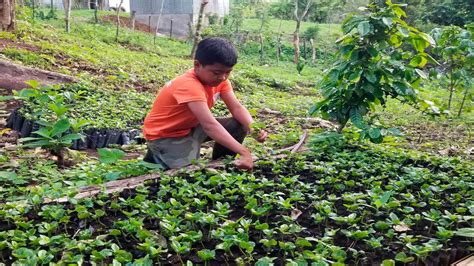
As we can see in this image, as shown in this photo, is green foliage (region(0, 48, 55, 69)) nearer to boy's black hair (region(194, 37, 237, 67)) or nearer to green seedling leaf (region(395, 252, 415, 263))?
boy's black hair (region(194, 37, 237, 67))

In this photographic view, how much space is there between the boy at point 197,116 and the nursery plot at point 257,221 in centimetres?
35

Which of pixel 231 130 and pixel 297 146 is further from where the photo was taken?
pixel 297 146

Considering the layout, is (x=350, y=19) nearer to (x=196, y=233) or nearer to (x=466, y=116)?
(x=196, y=233)

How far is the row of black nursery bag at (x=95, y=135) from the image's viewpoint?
507 centimetres

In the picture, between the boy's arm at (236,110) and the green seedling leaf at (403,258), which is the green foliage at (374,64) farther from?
the green seedling leaf at (403,258)

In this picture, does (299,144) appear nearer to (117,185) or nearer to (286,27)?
(117,185)

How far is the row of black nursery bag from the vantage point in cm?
507

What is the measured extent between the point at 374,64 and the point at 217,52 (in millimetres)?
1598

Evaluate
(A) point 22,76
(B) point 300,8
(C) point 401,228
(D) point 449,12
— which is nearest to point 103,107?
(A) point 22,76

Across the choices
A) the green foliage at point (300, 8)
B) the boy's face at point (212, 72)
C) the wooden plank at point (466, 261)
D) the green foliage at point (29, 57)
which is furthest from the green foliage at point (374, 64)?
the green foliage at point (300, 8)

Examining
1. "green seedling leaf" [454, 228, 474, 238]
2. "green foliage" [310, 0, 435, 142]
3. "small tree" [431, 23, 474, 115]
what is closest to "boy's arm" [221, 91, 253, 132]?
"green foliage" [310, 0, 435, 142]

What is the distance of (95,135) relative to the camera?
507cm

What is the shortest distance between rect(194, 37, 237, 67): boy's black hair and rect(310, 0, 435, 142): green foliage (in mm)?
1227

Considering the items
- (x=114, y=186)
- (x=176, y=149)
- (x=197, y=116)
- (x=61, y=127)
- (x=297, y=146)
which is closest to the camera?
(x=114, y=186)
